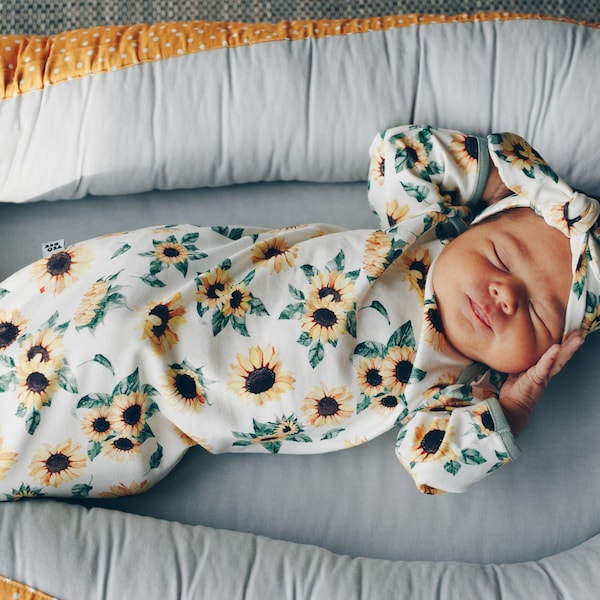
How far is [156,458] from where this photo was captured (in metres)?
1.06

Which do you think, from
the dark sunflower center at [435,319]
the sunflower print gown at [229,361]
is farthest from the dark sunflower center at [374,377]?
the dark sunflower center at [435,319]

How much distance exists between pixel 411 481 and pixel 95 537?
1.51 feet

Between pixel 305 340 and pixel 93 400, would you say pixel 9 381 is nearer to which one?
pixel 93 400

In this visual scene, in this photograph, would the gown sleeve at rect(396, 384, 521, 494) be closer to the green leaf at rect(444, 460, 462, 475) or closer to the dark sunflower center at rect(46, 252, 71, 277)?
the green leaf at rect(444, 460, 462, 475)

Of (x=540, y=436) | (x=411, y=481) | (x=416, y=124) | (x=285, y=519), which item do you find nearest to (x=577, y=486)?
(x=540, y=436)

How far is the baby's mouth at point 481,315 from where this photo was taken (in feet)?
→ 3.25

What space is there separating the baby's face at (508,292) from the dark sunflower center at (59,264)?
20.8 inches

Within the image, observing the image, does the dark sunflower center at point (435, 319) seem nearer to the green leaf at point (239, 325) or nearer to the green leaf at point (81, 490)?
the green leaf at point (239, 325)

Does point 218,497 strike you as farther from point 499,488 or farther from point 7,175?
point 7,175

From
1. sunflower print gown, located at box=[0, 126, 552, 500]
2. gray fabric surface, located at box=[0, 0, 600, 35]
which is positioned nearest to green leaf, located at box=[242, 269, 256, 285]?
sunflower print gown, located at box=[0, 126, 552, 500]

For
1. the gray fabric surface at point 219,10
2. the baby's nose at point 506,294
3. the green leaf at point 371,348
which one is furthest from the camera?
the gray fabric surface at point 219,10

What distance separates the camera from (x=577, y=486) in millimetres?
1133

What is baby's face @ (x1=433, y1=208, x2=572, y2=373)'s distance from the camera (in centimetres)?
99

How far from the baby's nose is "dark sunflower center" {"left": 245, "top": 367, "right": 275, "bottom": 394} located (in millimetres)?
321
